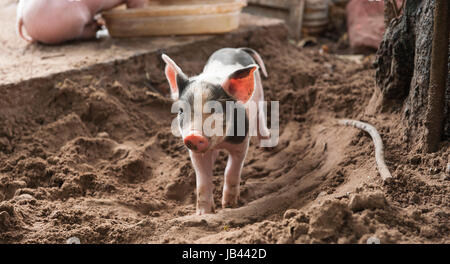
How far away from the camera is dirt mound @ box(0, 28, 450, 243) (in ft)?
6.79

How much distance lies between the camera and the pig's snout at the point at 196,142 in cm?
232

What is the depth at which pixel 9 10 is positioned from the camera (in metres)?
5.89

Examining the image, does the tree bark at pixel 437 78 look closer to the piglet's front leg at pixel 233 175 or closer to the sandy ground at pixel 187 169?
the sandy ground at pixel 187 169

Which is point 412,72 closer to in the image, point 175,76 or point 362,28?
point 175,76

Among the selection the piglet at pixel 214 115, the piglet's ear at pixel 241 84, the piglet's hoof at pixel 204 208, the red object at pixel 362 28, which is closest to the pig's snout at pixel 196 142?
the piglet at pixel 214 115

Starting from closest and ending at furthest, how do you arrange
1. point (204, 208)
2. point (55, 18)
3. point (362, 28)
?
point (204, 208), point (55, 18), point (362, 28)

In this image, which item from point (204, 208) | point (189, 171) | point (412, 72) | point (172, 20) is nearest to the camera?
point (204, 208)

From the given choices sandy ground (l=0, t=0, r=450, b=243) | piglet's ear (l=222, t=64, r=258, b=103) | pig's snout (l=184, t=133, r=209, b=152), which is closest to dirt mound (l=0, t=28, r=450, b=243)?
sandy ground (l=0, t=0, r=450, b=243)

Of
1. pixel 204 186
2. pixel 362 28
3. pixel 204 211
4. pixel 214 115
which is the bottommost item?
pixel 204 211

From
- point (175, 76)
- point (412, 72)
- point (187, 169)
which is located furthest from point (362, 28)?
point (175, 76)

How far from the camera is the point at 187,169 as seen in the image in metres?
3.36

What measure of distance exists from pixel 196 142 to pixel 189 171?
3.41 ft

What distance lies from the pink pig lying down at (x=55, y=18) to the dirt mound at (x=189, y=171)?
2.87 ft
